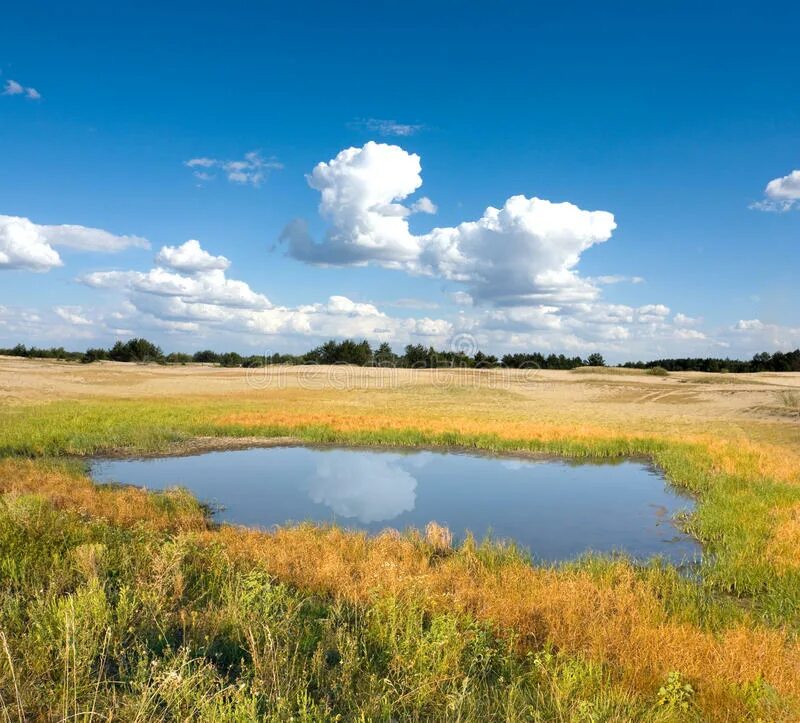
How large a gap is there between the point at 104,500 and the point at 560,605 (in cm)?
1227

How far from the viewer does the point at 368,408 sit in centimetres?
4759

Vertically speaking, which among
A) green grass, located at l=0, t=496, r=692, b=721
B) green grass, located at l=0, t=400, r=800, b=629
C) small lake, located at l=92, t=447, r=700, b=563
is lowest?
small lake, located at l=92, t=447, r=700, b=563

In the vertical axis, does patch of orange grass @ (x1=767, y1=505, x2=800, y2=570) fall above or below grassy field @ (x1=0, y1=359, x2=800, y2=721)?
below

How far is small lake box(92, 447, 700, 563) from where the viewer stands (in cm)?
1587

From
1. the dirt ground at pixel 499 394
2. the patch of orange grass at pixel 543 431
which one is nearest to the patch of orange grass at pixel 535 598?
the patch of orange grass at pixel 543 431

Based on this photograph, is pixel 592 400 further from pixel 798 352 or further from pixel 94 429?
pixel 798 352

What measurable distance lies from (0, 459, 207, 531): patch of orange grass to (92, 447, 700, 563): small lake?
171 cm

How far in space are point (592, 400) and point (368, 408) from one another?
26.7m

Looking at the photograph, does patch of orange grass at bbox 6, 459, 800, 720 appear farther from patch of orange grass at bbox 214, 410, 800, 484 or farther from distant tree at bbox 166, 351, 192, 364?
distant tree at bbox 166, 351, 192, 364

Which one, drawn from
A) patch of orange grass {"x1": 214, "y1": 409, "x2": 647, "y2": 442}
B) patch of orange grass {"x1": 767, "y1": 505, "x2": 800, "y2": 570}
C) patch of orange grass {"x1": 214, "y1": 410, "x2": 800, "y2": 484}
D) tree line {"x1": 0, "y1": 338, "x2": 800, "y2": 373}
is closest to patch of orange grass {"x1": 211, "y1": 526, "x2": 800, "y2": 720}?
patch of orange grass {"x1": 767, "y1": 505, "x2": 800, "y2": 570}

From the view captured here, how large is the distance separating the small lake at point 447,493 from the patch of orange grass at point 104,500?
5.60ft

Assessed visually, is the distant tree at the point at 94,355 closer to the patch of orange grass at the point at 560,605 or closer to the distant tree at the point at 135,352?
the distant tree at the point at 135,352

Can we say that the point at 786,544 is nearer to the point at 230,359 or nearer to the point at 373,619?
the point at 373,619

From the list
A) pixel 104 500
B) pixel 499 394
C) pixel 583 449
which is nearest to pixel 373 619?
pixel 104 500
